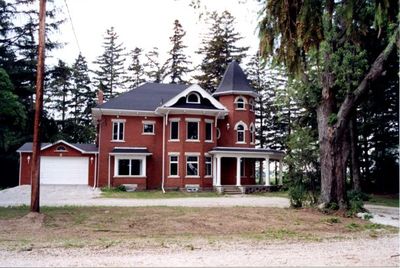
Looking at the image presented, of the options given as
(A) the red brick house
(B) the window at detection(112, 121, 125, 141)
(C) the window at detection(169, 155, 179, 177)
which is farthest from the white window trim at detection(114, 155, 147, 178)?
(C) the window at detection(169, 155, 179, 177)

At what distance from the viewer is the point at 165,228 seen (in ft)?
34.2

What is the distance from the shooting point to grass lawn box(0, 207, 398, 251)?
833 centimetres

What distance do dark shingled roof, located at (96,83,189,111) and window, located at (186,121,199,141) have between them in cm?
288

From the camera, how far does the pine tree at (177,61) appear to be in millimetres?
48200

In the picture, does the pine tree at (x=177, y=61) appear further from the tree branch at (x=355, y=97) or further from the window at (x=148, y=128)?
the tree branch at (x=355, y=97)

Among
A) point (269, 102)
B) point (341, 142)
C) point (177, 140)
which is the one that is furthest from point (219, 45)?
point (341, 142)

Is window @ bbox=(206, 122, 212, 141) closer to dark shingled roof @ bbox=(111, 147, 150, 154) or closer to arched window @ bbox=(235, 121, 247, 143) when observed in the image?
arched window @ bbox=(235, 121, 247, 143)

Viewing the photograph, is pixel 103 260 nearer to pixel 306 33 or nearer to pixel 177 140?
pixel 306 33

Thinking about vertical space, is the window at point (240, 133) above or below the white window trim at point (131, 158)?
above

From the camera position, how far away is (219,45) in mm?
46969

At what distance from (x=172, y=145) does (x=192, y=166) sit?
2.06 metres

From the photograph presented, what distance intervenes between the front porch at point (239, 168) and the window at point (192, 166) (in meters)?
1.31

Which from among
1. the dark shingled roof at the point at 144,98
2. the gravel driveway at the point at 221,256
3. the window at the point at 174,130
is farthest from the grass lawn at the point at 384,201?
the dark shingled roof at the point at 144,98

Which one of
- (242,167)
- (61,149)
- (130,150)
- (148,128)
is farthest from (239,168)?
(61,149)
